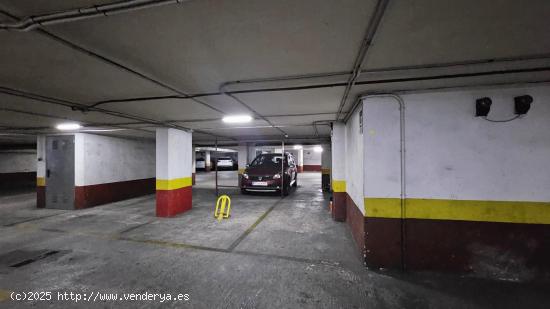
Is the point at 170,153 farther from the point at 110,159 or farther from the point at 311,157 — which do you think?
the point at 311,157

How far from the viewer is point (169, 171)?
242 inches

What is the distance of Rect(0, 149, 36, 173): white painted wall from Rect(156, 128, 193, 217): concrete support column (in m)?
15.6

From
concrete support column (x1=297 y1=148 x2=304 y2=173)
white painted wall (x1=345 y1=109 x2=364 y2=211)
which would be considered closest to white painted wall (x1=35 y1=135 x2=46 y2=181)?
white painted wall (x1=345 y1=109 x2=364 y2=211)

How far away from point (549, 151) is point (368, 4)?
3.33m

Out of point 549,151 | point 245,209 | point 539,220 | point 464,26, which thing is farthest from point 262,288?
point 245,209

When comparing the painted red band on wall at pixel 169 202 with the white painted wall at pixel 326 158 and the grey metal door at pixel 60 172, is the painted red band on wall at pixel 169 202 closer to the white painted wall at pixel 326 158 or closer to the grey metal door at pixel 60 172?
the grey metal door at pixel 60 172

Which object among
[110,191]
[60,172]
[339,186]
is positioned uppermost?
[60,172]

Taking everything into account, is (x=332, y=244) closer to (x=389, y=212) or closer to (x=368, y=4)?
(x=389, y=212)

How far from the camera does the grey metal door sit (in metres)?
7.28

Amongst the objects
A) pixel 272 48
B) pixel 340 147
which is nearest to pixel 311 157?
pixel 340 147

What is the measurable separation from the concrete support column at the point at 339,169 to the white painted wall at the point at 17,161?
19.5 meters

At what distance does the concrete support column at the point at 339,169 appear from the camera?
595cm

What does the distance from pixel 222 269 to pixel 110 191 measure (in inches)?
281

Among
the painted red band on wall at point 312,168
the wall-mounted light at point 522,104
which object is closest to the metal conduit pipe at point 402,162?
the wall-mounted light at point 522,104
